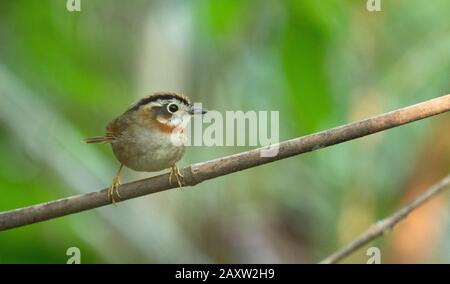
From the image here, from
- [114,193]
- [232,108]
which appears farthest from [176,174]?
[232,108]

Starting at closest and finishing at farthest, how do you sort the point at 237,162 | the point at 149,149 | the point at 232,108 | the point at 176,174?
1. the point at 237,162
2. the point at 176,174
3. the point at 149,149
4. the point at 232,108

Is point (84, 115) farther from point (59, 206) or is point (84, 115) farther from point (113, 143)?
point (59, 206)

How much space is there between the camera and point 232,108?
350 cm

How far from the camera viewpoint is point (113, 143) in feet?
9.18

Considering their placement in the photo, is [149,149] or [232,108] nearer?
[149,149]

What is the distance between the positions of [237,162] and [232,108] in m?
1.35

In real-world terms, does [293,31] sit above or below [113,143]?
above

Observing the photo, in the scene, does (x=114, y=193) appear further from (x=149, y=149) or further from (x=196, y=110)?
(x=196, y=110)

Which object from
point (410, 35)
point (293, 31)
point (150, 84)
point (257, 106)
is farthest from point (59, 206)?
point (410, 35)

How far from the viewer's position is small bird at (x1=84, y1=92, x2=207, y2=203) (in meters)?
2.67

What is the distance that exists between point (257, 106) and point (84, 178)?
91 centimetres

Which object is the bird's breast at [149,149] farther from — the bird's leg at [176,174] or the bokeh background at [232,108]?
the bokeh background at [232,108]

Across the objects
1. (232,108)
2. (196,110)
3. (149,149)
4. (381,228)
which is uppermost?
(232,108)
